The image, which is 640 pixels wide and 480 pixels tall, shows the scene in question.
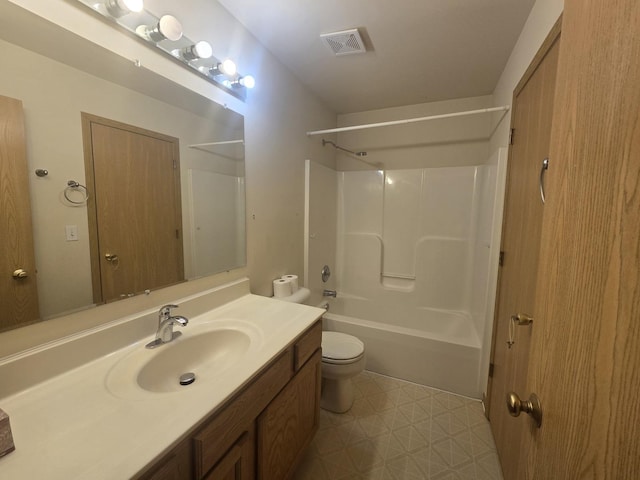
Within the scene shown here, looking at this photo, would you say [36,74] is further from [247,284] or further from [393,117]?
[393,117]

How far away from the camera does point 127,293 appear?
1.06 metres

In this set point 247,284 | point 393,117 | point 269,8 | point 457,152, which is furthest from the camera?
point 393,117

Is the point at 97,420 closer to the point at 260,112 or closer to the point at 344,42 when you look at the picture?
the point at 260,112

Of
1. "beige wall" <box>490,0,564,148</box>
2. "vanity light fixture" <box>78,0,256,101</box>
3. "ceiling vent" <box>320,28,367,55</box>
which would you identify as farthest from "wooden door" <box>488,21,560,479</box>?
"vanity light fixture" <box>78,0,256,101</box>

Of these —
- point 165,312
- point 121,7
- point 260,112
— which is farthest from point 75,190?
point 260,112

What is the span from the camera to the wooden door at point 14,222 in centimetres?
75

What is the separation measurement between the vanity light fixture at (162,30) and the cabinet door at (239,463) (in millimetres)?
1503

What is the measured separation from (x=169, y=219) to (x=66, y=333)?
541mm

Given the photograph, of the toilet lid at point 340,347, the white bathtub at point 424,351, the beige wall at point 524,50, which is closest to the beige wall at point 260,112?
the toilet lid at point 340,347

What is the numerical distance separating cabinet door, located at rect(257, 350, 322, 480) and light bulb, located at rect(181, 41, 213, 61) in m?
1.50

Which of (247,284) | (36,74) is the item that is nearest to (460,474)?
(247,284)

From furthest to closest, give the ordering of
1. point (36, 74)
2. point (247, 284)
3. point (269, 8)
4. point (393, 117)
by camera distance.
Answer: point (393, 117)
point (247, 284)
point (269, 8)
point (36, 74)

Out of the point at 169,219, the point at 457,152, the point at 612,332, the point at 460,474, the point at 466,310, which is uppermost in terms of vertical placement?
the point at 457,152

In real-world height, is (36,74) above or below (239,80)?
below
